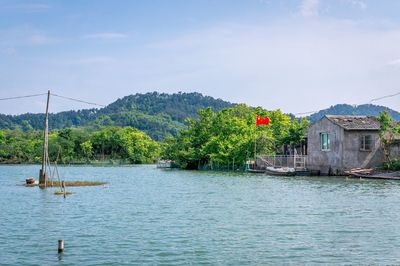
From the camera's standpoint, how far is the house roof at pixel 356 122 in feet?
204

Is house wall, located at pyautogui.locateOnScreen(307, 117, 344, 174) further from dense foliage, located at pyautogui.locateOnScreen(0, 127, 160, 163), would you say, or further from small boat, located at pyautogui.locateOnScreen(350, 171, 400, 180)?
dense foliage, located at pyautogui.locateOnScreen(0, 127, 160, 163)

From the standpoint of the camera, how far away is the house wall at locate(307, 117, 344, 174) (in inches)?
2477

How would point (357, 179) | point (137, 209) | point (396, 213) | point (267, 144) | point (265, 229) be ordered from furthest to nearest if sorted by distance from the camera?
point (267, 144)
point (357, 179)
point (137, 209)
point (396, 213)
point (265, 229)

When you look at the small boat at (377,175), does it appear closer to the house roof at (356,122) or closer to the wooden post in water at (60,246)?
the house roof at (356,122)

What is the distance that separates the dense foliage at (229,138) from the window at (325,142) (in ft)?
33.1

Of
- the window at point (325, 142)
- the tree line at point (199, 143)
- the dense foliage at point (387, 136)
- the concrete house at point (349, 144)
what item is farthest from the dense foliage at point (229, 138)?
the dense foliage at point (387, 136)

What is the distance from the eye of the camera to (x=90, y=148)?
6324 inches

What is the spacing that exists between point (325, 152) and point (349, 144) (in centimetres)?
363

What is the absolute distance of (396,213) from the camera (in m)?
29.7

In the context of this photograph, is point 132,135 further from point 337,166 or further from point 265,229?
point 265,229

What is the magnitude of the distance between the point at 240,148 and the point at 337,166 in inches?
1025

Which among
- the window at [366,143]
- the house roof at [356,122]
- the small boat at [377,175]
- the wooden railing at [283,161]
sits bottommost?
the small boat at [377,175]

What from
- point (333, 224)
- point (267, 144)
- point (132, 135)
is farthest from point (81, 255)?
point (132, 135)

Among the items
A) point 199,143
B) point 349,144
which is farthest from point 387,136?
point 199,143
